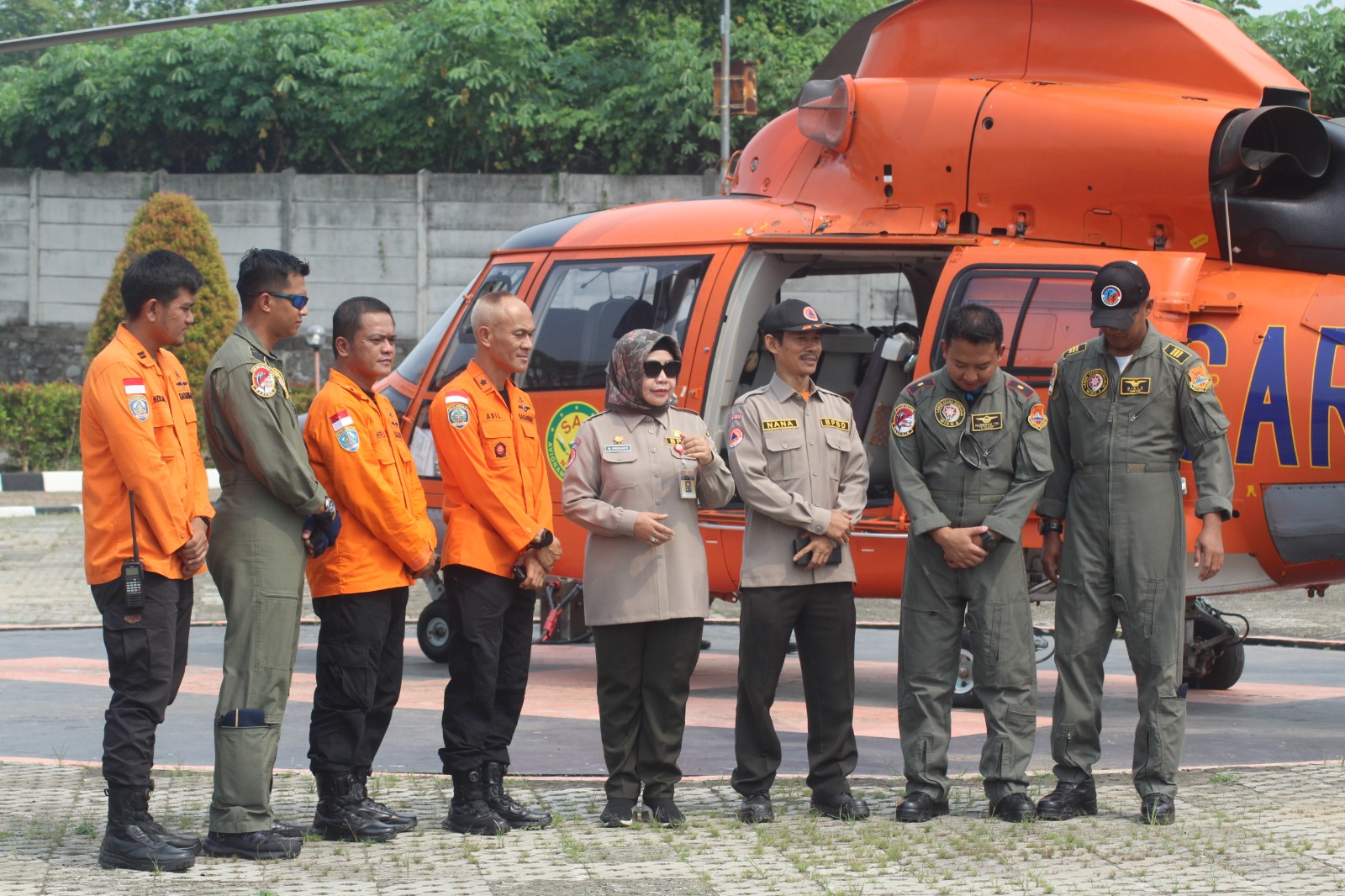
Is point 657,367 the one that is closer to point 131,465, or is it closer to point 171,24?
point 131,465

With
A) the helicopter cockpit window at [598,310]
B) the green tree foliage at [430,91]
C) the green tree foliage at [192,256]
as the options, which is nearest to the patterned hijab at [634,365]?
the helicopter cockpit window at [598,310]

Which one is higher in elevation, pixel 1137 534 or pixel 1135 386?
pixel 1135 386

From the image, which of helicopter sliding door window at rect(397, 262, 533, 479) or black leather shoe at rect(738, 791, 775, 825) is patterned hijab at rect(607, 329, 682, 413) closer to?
black leather shoe at rect(738, 791, 775, 825)

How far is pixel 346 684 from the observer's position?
5586mm

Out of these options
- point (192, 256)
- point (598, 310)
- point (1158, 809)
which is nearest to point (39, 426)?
point (192, 256)

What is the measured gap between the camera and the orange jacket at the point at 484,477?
5816 mm

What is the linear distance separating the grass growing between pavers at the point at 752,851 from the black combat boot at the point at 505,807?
0.26 feet

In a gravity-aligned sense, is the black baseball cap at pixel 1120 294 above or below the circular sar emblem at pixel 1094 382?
above

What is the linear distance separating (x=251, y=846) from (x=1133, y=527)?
11.0ft

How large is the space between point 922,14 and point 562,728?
4.40m

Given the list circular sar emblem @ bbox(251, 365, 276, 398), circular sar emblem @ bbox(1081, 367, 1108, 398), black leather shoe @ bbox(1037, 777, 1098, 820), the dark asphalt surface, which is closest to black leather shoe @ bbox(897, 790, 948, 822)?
black leather shoe @ bbox(1037, 777, 1098, 820)

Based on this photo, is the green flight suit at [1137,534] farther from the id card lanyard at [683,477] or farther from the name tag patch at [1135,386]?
the id card lanyard at [683,477]

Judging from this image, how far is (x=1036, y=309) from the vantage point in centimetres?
802

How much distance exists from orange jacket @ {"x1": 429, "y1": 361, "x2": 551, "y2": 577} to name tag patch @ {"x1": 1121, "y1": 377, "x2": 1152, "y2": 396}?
2.24 metres
